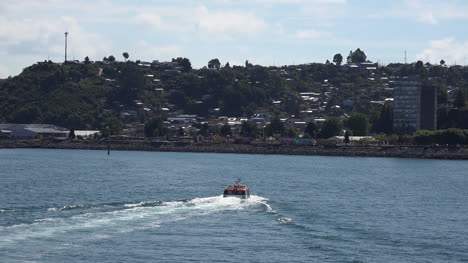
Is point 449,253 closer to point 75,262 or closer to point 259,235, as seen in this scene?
point 259,235

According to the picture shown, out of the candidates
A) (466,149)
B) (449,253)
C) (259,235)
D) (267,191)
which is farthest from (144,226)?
(466,149)

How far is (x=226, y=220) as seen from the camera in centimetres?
7075

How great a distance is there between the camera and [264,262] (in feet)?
179

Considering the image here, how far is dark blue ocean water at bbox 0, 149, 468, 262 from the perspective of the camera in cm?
5694

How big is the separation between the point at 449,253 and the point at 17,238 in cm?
3043

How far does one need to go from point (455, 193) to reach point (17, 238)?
62168 millimetres

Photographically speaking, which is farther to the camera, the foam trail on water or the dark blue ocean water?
the foam trail on water

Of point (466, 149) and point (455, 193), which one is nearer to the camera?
point (455, 193)

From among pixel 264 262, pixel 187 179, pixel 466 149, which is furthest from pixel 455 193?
pixel 466 149

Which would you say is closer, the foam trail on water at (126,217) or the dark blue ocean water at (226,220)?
the dark blue ocean water at (226,220)

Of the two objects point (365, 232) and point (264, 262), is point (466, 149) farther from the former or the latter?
point (264, 262)

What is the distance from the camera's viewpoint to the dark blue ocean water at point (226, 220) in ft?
187

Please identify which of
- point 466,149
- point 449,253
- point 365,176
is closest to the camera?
point 449,253

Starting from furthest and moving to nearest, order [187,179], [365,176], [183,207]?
1. [365,176]
2. [187,179]
3. [183,207]
